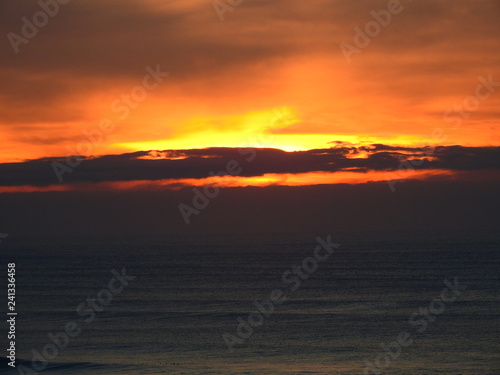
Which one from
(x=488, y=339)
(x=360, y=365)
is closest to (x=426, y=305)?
(x=488, y=339)

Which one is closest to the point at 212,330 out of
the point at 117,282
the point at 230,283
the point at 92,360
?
the point at 92,360

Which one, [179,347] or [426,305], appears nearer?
[179,347]

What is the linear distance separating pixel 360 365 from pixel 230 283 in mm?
55465

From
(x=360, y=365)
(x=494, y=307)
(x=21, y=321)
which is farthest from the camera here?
(x=494, y=307)

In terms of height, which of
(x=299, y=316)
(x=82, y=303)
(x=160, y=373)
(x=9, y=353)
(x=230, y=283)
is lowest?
(x=160, y=373)

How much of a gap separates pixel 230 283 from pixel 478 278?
130ft

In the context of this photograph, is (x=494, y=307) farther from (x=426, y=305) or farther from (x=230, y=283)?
(x=230, y=283)

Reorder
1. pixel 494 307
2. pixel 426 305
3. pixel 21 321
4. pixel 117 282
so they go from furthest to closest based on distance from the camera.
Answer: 1. pixel 117 282
2. pixel 426 305
3. pixel 494 307
4. pixel 21 321

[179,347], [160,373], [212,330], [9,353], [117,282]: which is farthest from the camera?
[117,282]

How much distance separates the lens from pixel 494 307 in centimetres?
6512

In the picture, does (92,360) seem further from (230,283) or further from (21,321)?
(230,283)

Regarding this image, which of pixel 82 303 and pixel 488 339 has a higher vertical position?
pixel 82 303

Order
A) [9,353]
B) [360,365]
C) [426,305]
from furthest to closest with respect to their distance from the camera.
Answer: [426,305] < [9,353] < [360,365]

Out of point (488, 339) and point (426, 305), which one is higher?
point (426, 305)
